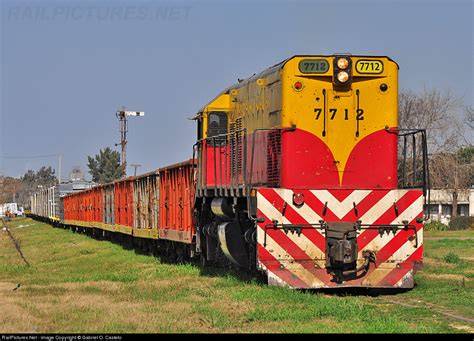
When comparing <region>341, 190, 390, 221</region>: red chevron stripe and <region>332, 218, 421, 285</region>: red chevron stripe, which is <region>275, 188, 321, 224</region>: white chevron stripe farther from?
<region>332, 218, 421, 285</region>: red chevron stripe

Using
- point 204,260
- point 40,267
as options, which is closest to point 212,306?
point 204,260

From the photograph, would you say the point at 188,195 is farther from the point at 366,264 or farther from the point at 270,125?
the point at 366,264

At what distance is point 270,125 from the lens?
13.8 m

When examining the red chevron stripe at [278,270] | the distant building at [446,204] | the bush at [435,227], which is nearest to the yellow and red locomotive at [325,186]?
the red chevron stripe at [278,270]

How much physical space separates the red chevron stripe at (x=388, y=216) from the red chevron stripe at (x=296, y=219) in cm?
59

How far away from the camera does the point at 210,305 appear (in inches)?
421

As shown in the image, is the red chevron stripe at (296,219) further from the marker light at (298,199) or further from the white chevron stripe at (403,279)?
the white chevron stripe at (403,279)

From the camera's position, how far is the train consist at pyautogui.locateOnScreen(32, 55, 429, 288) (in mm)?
12391

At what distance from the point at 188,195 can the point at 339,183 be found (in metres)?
5.62

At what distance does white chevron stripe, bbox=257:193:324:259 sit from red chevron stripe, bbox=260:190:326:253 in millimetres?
44

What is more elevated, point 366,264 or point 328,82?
point 328,82

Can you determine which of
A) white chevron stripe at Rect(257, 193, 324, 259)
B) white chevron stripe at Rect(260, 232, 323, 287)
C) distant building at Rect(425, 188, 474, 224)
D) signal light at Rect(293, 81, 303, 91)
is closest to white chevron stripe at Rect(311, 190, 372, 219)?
white chevron stripe at Rect(257, 193, 324, 259)

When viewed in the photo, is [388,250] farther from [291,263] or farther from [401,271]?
[291,263]

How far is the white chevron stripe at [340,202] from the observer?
12.5 meters
